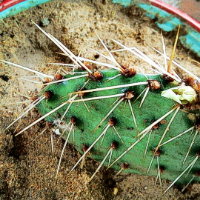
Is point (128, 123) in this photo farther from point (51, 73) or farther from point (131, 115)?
point (51, 73)

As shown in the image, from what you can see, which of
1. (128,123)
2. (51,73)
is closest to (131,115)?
(128,123)

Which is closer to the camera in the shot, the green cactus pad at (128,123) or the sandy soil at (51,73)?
the green cactus pad at (128,123)

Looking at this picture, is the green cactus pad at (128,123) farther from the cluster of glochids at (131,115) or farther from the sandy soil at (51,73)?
the sandy soil at (51,73)

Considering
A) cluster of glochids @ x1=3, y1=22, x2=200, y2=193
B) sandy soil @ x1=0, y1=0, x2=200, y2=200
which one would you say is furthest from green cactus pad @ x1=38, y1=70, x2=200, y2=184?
sandy soil @ x1=0, y1=0, x2=200, y2=200

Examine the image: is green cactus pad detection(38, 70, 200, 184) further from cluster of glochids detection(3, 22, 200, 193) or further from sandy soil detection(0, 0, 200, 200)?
sandy soil detection(0, 0, 200, 200)

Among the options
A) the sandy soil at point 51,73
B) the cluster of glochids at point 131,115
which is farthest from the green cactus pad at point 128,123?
the sandy soil at point 51,73

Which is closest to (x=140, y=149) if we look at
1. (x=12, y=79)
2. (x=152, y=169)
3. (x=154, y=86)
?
(x=152, y=169)
